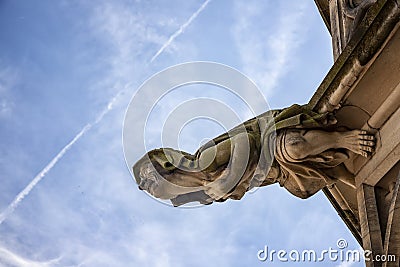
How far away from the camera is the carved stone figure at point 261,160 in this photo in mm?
6000

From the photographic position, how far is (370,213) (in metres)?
6.00

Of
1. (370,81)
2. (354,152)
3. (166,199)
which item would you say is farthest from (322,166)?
(166,199)

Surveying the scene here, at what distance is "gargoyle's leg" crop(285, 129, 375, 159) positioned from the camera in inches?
234

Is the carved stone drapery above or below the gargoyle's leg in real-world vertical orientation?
above

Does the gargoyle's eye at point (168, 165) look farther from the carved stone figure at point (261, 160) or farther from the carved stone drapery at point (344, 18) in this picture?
the carved stone drapery at point (344, 18)

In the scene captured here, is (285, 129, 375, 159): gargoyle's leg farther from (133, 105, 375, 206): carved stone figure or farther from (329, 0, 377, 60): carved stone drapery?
(329, 0, 377, 60): carved stone drapery

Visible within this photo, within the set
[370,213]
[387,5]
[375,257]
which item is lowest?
[375,257]

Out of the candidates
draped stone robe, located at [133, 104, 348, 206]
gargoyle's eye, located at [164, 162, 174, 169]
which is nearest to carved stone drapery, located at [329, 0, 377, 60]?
draped stone robe, located at [133, 104, 348, 206]

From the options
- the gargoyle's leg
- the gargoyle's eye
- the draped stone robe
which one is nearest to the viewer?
the gargoyle's leg

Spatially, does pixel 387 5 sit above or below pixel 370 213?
above

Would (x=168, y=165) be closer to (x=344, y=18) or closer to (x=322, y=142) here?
(x=322, y=142)

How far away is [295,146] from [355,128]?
0.61 metres

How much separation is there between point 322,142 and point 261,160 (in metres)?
0.60

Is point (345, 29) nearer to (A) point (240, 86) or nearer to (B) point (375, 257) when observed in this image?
(A) point (240, 86)
